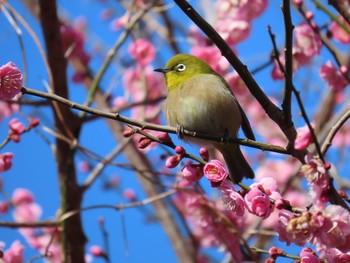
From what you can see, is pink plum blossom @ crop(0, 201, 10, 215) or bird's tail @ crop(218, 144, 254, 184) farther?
pink plum blossom @ crop(0, 201, 10, 215)

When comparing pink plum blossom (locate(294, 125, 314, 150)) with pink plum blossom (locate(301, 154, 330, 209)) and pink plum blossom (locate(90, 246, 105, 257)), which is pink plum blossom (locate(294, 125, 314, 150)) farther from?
pink plum blossom (locate(90, 246, 105, 257))

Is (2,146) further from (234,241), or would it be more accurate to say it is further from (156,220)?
(156,220)

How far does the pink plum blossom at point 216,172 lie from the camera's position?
6.13 ft

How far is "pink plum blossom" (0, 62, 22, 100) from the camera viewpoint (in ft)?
6.20

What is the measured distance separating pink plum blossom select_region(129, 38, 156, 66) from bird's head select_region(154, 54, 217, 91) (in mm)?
1170

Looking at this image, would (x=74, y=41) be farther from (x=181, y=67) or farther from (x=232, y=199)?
(x=232, y=199)

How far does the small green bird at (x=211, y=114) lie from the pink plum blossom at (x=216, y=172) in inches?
32.3

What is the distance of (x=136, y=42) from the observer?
4.50m

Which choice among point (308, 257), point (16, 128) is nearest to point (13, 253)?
point (16, 128)

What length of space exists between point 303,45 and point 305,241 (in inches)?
75.5

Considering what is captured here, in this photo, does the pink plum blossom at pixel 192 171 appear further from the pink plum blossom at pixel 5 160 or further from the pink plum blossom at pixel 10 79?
the pink plum blossom at pixel 5 160

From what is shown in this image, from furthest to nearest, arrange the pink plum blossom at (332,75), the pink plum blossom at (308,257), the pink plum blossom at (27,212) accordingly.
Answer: the pink plum blossom at (27,212)
the pink plum blossom at (332,75)
the pink plum blossom at (308,257)

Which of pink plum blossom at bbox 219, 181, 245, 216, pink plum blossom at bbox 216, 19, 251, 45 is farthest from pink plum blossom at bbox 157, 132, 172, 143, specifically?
pink plum blossom at bbox 216, 19, 251, 45

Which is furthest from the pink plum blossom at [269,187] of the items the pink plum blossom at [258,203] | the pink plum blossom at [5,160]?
the pink plum blossom at [5,160]
